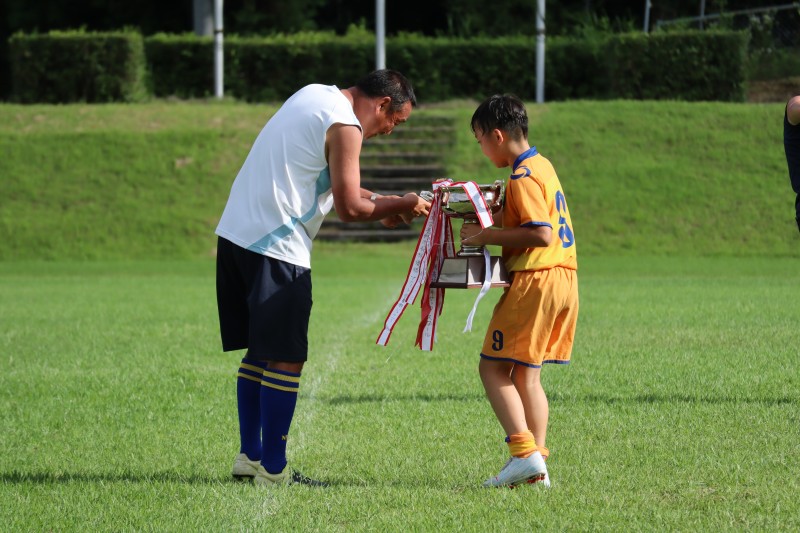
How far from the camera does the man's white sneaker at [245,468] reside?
5551 millimetres

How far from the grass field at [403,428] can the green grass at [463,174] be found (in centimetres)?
921

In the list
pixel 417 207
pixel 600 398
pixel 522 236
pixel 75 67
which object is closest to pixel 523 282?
pixel 522 236

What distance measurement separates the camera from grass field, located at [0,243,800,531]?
15.9ft

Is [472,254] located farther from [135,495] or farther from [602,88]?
[602,88]

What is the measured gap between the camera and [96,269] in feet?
67.8

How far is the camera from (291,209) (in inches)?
209

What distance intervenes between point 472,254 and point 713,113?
75.5ft

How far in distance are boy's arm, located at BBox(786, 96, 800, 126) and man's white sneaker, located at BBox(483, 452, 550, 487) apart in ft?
8.27

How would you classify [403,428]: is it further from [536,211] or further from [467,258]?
[536,211]

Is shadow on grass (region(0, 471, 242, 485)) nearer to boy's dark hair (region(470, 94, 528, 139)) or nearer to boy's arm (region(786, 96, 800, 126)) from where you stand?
boy's dark hair (region(470, 94, 528, 139))

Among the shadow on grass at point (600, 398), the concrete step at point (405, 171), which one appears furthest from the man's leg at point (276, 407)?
the concrete step at point (405, 171)

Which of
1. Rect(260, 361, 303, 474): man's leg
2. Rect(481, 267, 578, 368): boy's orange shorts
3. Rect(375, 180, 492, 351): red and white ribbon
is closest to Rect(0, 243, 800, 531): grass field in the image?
Rect(260, 361, 303, 474): man's leg

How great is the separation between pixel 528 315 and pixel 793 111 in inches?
86.8

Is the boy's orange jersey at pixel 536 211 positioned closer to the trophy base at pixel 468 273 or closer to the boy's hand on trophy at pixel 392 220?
the trophy base at pixel 468 273
